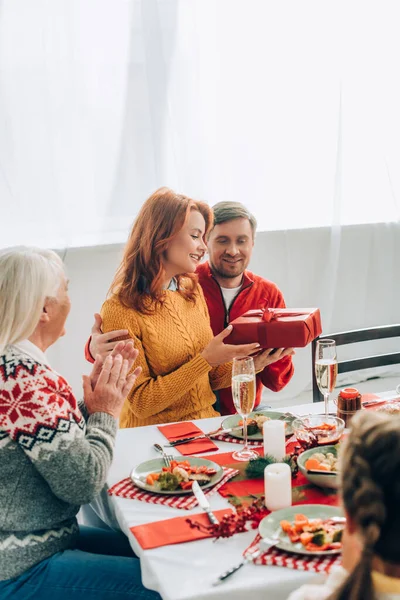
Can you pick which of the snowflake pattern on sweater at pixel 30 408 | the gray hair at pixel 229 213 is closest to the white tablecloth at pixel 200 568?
the snowflake pattern on sweater at pixel 30 408

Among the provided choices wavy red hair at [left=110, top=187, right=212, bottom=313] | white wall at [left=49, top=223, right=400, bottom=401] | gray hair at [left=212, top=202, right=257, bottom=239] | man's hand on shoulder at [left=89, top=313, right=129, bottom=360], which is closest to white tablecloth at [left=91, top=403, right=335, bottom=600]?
man's hand on shoulder at [left=89, top=313, right=129, bottom=360]

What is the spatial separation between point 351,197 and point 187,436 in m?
2.77

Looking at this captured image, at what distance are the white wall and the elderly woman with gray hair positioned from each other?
6.80 ft

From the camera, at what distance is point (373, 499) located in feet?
2.83

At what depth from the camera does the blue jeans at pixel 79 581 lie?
4.91 ft

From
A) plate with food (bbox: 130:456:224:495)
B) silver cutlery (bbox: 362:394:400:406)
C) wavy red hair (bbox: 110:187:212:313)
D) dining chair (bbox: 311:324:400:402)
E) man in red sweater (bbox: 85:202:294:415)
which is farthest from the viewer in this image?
man in red sweater (bbox: 85:202:294:415)

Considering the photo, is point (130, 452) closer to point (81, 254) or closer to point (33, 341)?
point (33, 341)

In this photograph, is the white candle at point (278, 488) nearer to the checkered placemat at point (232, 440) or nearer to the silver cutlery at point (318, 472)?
the silver cutlery at point (318, 472)

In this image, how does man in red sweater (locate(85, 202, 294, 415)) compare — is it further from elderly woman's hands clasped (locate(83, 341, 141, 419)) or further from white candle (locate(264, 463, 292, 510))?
white candle (locate(264, 463, 292, 510))

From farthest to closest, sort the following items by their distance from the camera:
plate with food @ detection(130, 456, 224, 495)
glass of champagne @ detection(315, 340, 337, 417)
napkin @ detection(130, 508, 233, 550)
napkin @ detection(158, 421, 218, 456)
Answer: glass of champagne @ detection(315, 340, 337, 417), napkin @ detection(158, 421, 218, 456), plate with food @ detection(130, 456, 224, 495), napkin @ detection(130, 508, 233, 550)

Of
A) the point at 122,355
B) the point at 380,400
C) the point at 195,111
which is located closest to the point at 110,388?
the point at 122,355

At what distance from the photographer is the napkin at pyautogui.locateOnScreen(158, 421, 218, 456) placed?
1.79m

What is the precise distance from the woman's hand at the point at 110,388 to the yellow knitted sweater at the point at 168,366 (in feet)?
1.34

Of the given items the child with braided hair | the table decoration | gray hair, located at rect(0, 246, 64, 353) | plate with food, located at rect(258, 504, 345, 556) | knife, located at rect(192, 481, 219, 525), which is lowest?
knife, located at rect(192, 481, 219, 525)
